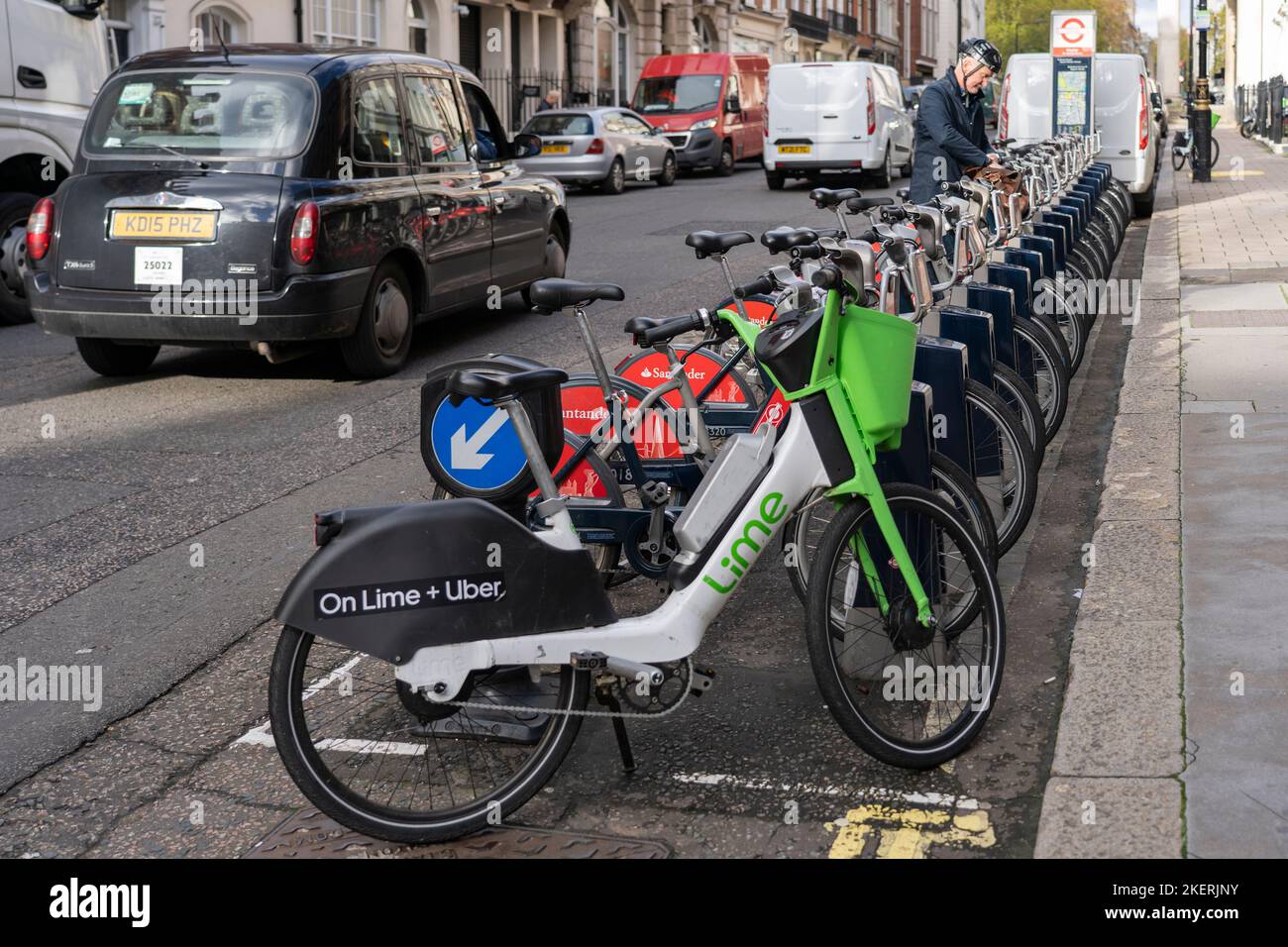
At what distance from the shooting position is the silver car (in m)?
25.7

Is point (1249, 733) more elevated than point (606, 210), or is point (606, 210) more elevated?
point (606, 210)

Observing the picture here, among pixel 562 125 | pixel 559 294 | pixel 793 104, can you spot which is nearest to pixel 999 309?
pixel 559 294

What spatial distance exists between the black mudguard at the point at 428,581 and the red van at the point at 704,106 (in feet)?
87.9

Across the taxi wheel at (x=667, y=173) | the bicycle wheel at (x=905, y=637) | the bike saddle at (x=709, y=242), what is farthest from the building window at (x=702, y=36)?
the bicycle wheel at (x=905, y=637)

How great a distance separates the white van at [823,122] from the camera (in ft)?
84.0

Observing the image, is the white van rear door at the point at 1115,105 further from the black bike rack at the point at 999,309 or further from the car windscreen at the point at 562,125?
the black bike rack at the point at 999,309

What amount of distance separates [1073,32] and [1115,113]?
36.9 feet

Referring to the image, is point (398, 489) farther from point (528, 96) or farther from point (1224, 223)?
point (528, 96)

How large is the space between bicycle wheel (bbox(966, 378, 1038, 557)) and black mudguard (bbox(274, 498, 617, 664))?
6.84ft

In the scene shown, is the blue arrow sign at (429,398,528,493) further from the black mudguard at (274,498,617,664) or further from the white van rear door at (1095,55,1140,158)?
the white van rear door at (1095,55,1140,158)

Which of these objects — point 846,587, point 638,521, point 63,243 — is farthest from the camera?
point 63,243
